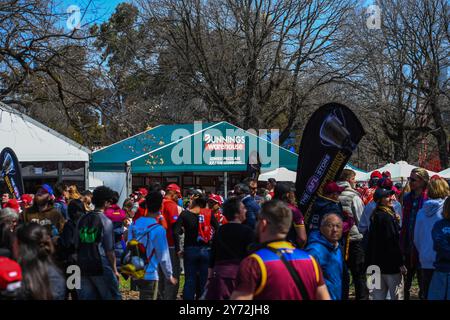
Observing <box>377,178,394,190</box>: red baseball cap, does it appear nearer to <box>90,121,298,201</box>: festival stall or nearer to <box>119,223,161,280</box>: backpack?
<box>119,223,161,280</box>: backpack

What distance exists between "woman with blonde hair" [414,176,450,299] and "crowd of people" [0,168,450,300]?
1 centimetres

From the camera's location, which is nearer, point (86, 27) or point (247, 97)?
point (86, 27)

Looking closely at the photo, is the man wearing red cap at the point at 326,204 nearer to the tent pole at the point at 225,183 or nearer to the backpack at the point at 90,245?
the backpack at the point at 90,245

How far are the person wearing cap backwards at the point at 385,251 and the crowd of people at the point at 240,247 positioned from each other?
1 cm

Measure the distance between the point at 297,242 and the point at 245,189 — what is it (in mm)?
2882

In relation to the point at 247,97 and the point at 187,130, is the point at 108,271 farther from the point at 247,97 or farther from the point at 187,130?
the point at 247,97

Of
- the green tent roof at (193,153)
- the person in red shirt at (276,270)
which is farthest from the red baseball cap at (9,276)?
the green tent roof at (193,153)

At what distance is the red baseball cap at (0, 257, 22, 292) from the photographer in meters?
3.71

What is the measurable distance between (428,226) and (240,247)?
2238 mm

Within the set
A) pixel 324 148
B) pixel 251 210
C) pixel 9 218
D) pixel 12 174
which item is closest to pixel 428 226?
Result: pixel 324 148

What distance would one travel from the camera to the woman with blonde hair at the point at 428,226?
7305mm

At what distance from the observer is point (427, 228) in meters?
7.33
